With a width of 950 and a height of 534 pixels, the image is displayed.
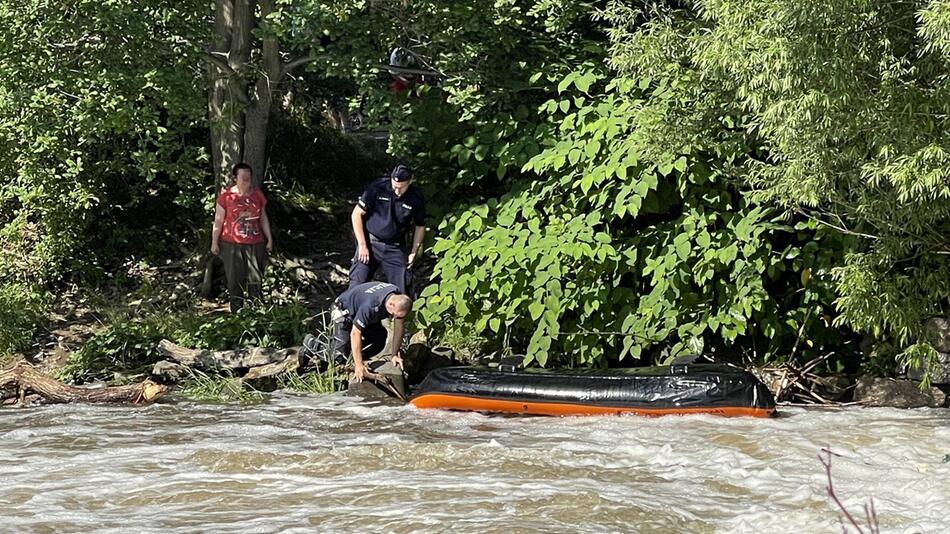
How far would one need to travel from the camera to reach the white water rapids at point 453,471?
6.34 meters

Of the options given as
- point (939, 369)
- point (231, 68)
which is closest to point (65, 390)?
point (231, 68)

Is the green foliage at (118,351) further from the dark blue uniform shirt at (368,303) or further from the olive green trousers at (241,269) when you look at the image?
the dark blue uniform shirt at (368,303)

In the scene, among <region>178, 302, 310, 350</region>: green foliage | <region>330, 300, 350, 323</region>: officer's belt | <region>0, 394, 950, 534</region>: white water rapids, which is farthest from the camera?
<region>178, 302, 310, 350</region>: green foliage

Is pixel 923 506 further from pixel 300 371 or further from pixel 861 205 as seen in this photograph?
pixel 300 371

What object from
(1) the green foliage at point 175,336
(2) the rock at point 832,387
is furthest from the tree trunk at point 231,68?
(2) the rock at point 832,387

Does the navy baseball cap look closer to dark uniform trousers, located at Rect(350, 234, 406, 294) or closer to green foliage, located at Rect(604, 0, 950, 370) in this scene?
dark uniform trousers, located at Rect(350, 234, 406, 294)

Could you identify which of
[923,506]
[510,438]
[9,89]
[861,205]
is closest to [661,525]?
[923,506]

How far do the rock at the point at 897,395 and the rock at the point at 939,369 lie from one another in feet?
0.31

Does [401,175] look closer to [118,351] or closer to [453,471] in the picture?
[118,351]

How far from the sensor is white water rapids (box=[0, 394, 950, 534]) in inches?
250

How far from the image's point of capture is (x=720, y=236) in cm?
986

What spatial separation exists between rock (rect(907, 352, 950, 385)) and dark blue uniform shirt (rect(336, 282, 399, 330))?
383 cm

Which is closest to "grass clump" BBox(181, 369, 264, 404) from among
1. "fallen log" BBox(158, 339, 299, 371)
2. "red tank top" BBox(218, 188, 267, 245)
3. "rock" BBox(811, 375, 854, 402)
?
"fallen log" BBox(158, 339, 299, 371)

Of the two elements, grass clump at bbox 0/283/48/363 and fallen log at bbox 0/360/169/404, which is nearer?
fallen log at bbox 0/360/169/404
